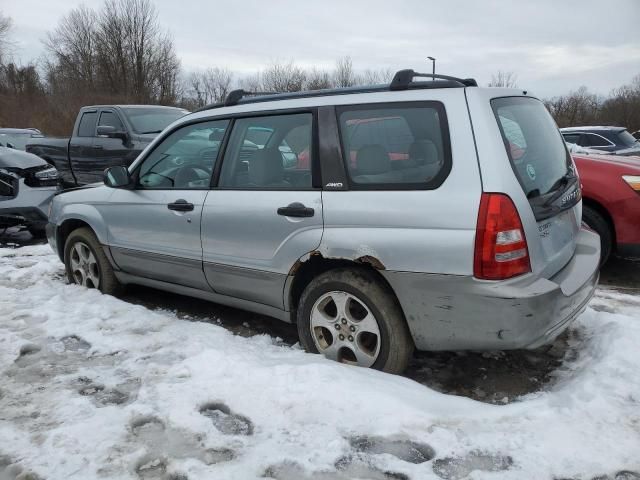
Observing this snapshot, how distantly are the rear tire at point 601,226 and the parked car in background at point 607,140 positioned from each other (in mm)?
8376

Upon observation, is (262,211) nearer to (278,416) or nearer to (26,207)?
(278,416)

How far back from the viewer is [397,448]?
8.11ft

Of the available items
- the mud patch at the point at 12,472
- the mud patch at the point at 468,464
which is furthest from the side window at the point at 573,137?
the mud patch at the point at 12,472

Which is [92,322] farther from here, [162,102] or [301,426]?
[162,102]

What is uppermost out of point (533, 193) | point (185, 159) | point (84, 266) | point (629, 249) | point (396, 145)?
point (396, 145)

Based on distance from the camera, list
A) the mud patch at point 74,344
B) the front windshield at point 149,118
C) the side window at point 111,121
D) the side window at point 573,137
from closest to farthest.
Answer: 1. the mud patch at point 74,344
2. the front windshield at point 149,118
3. the side window at point 111,121
4. the side window at point 573,137

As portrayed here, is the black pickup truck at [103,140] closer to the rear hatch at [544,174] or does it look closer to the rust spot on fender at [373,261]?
the rust spot on fender at [373,261]

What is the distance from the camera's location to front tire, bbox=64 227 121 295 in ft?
15.3

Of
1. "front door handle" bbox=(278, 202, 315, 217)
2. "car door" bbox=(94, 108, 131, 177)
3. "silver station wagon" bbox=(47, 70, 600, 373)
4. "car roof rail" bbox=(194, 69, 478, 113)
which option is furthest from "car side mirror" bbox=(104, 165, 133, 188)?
"car door" bbox=(94, 108, 131, 177)

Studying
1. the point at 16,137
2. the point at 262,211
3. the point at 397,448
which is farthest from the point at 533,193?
the point at 16,137

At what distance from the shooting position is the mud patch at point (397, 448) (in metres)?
2.41

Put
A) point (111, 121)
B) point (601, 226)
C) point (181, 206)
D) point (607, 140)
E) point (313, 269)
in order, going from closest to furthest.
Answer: point (313, 269)
point (181, 206)
point (601, 226)
point (111, 121)
point (607, 140)

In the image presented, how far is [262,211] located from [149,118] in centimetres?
659

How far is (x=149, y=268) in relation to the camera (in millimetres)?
4289
